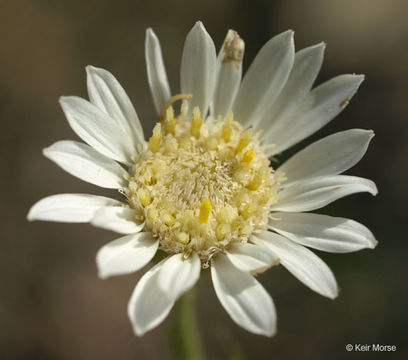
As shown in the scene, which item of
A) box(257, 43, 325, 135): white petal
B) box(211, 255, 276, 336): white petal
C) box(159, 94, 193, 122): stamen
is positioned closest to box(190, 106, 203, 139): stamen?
box(159, 94, 193, 122): stamen

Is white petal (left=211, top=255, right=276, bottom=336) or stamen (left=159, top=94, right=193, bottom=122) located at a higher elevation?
stamen (left=159, top=94, right=193, bottom=122)

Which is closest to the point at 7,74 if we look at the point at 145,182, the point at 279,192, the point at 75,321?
the point at 75,321

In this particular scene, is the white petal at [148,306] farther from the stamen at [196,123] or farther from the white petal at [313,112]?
the white petal at [313,112]

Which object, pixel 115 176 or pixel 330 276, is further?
pixel 115 176

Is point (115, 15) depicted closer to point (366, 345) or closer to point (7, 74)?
point (7, 74)

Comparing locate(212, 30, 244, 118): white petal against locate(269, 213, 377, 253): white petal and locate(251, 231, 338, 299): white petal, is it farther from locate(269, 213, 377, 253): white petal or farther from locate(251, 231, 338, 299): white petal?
locate(251, 231, 338, 299): white petal

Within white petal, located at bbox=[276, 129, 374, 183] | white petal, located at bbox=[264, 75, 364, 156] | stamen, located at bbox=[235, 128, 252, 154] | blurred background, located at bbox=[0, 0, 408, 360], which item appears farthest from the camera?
blurred background, located at bbox=[0, 0, 408, 360]
